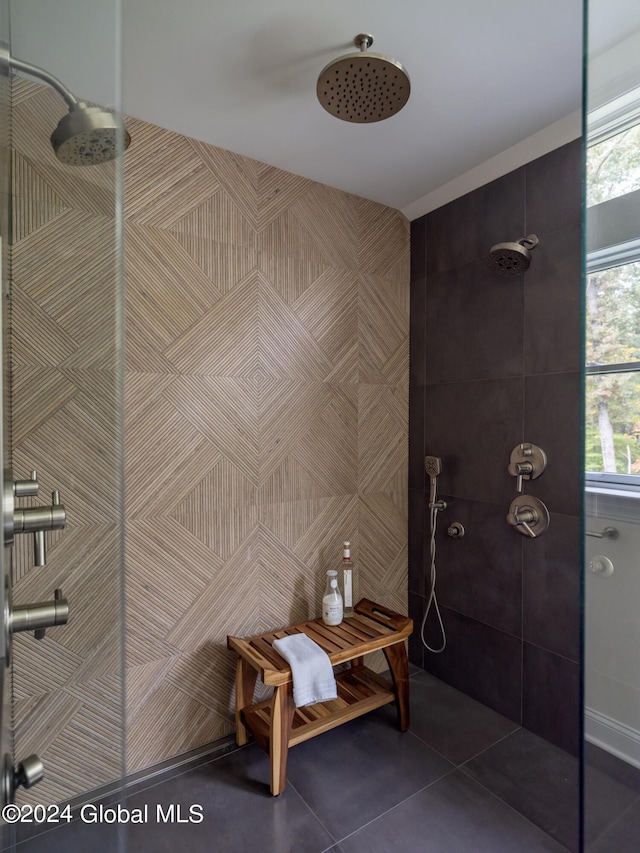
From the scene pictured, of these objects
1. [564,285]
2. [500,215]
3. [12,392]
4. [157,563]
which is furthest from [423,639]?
[12,392]

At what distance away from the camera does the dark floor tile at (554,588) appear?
5.61ft

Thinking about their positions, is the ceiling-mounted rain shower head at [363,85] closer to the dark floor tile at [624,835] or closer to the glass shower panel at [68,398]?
the glass shower panel at [68,398]

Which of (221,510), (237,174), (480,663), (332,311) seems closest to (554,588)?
(480,663)

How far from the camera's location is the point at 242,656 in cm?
171

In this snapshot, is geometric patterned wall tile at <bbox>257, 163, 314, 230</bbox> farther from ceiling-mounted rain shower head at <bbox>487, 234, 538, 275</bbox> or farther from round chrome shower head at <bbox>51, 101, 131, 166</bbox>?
round chrome shower head at <bbox>51, 101, 131, 166</bbox>

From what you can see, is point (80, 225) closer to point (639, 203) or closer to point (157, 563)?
point (639, 203)

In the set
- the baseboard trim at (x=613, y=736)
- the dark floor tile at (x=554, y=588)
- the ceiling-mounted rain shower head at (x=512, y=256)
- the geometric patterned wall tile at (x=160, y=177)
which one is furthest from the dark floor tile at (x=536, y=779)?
the geometric patterned wall tile at (x=160, y=177)

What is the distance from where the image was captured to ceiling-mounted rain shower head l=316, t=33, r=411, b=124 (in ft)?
3.94

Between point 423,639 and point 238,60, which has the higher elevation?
point 238,60

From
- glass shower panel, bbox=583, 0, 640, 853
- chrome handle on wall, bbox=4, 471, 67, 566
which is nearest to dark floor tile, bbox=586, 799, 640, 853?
glass shower panel, bbox=583, 0, 640, 853

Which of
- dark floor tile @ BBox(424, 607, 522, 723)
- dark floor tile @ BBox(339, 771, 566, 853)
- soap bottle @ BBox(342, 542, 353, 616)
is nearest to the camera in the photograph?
dark floor tile @ BBox(339, 771, 566, 853)

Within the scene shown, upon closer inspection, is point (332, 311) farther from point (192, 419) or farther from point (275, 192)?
point (192, 419)

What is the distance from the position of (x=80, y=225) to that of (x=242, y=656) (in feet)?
5.16

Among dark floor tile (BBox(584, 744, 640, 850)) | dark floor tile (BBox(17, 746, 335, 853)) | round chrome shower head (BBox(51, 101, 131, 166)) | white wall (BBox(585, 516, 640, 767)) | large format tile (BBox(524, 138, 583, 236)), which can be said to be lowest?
dark floor tile (BBox(17, 746, 335, 853))
